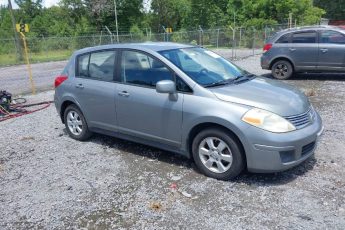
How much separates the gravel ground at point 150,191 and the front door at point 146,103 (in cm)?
49

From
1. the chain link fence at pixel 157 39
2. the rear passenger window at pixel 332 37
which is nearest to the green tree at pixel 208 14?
the chain link fence at pixel 157 39

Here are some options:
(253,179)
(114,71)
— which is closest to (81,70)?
(114,71)

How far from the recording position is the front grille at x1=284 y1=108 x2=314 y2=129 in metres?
4.48

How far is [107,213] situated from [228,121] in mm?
1725

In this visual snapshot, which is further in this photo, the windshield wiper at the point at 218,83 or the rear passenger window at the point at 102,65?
the rear passenger window at the point at 102,65

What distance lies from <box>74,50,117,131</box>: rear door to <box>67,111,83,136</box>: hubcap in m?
0.32

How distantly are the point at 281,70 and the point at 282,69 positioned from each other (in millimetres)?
46

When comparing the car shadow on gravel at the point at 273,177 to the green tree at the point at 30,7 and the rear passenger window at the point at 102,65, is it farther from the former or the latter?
the green tree at the point at 30,7

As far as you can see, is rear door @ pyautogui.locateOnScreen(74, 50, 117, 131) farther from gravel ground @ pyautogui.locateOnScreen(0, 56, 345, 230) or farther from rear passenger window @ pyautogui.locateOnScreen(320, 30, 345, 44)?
rear passenger window @ pyautogui.locateOnScreen(320, 30, 345, 44)

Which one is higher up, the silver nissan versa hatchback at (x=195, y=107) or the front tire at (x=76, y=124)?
the silver nissan versa hatchback at (x=195, y=107)

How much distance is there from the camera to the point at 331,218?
150 inches

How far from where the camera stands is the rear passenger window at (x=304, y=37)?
38.9 feet

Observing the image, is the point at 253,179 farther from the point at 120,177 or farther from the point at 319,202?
the point at 120,177

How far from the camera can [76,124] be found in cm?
663
